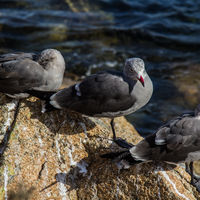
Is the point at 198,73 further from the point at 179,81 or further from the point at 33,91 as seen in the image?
the point at 33,91

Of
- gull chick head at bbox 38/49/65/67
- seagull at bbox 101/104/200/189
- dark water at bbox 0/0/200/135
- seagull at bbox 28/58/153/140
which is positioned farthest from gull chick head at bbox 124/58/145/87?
dark water at bbox 0/0/200/135

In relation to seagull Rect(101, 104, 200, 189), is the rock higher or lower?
lower

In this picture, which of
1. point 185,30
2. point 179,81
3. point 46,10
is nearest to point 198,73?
point 179,81

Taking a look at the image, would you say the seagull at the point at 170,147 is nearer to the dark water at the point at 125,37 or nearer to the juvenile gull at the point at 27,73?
the juvenile gull at the point at 27,73

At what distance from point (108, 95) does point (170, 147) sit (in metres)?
1.12

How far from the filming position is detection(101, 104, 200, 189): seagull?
3955mm

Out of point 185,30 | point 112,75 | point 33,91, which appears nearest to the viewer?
point 112,75

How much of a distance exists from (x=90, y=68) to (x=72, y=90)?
4.90m

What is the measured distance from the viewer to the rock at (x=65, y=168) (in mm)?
3898

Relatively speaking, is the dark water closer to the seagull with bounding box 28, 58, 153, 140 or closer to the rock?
the seagull with bounding box 28, 58, 153, 140

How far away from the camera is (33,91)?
4934 millimetres

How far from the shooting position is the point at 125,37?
36.8 feet

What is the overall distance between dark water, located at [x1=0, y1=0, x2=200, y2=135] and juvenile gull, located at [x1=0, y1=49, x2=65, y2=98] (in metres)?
2.95

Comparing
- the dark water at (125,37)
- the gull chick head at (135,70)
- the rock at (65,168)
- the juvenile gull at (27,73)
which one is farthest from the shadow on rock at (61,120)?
the dark water at (125,37)
